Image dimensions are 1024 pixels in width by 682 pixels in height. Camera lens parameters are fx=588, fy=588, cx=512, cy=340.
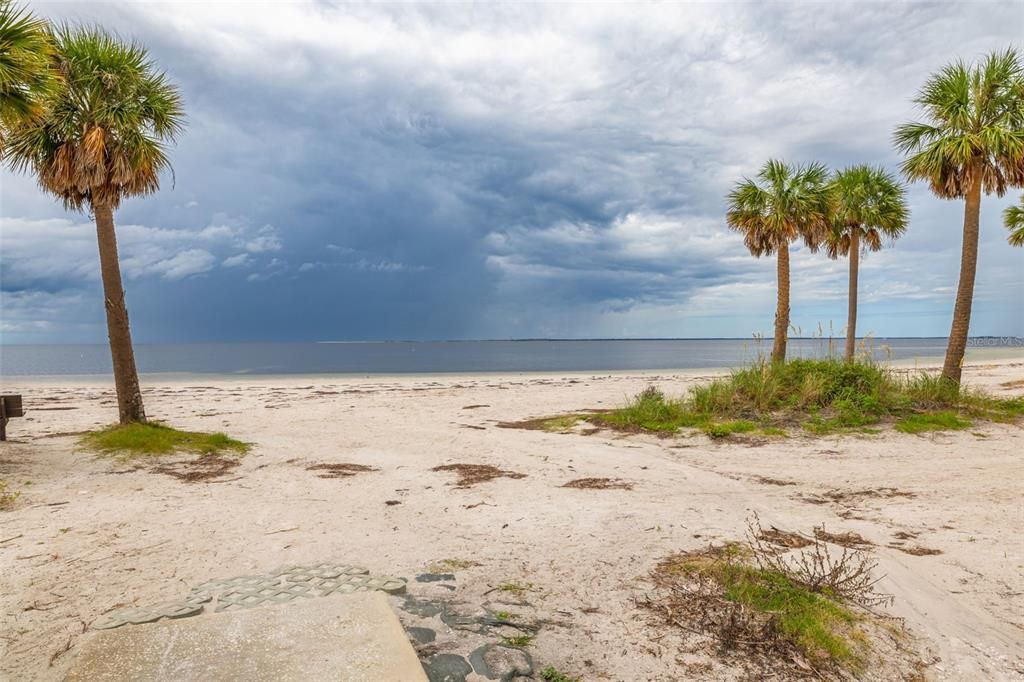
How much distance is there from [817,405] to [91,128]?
17.7 meters

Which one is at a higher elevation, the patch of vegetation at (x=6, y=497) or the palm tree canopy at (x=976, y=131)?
the palm tree canopy at (x=976, y=131)

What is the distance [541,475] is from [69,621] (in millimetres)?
6935

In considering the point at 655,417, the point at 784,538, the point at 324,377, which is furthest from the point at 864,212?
the point at 324,377

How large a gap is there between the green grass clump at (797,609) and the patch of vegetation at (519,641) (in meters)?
1.68

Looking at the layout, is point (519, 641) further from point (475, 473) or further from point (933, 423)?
point (933, 423)

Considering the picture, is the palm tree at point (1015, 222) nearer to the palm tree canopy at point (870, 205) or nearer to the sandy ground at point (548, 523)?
the palm tree canopy at point (870, 205)

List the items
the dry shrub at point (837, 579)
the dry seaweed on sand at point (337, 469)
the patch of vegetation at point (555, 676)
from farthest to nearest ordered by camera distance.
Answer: the dry seaweed on sand at point (337, 469) → the dry shrub at point (837, 579) → the patch of vegetation at point (555, 676)

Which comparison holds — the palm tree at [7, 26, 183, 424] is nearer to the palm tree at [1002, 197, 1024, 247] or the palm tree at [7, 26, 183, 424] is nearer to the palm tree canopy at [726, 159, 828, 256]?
the palm tree canopy at [726, 159, 828, 256]

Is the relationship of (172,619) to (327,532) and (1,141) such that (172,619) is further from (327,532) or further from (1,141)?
(1,141)

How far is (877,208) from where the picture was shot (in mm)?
25234

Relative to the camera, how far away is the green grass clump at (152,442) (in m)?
11.4

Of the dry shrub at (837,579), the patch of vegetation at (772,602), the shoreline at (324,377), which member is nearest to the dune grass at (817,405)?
the dry shrub at (837,579)

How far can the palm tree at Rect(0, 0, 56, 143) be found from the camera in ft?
30.0

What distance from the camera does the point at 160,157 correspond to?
12.7 m
